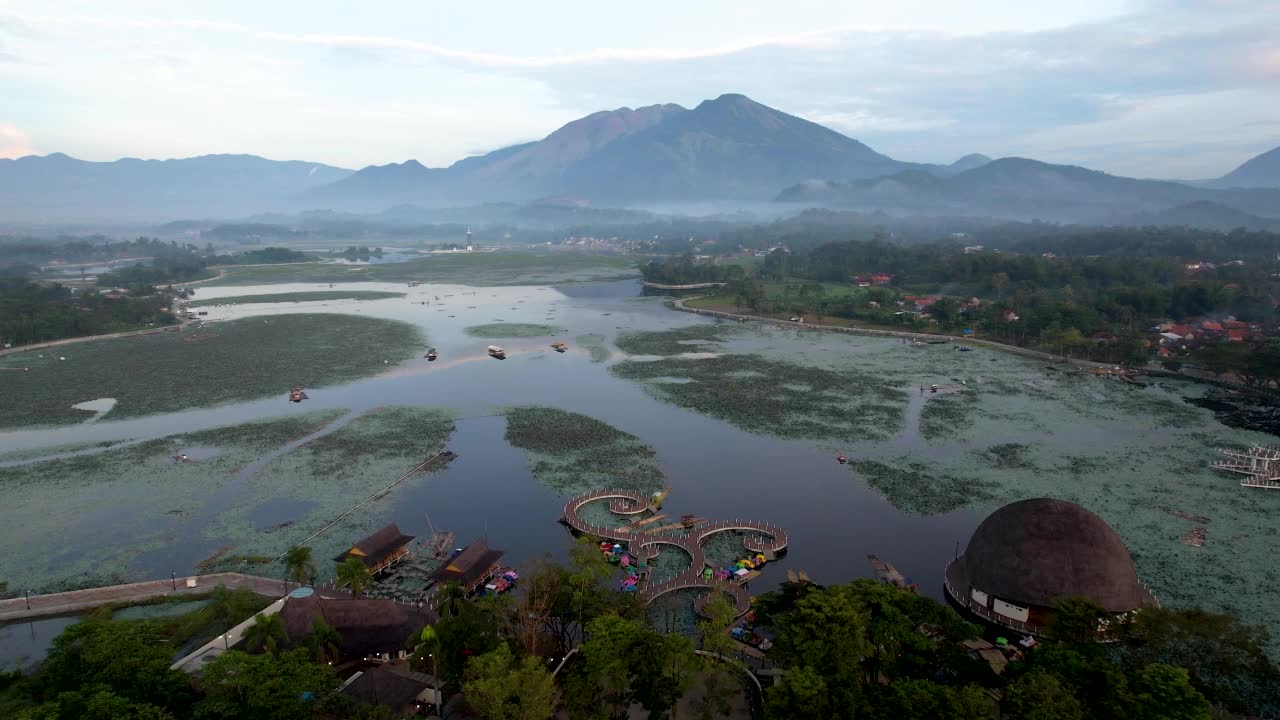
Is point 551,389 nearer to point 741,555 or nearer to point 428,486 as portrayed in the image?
point 428,486

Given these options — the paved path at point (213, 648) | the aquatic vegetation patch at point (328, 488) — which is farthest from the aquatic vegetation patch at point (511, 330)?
the paved path at point (213, 648)

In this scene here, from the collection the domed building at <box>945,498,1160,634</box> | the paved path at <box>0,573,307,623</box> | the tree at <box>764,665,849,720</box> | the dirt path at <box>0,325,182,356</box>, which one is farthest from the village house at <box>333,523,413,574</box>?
the dirt path at <box>0,325,182,356</box>

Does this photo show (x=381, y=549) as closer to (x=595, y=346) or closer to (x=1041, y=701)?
(x=1041, y=701)

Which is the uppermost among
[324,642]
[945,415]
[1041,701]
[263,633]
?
[1041,701]

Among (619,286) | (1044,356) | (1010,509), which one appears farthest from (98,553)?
(619,286)

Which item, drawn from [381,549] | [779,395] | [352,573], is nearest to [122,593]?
[381,549]
